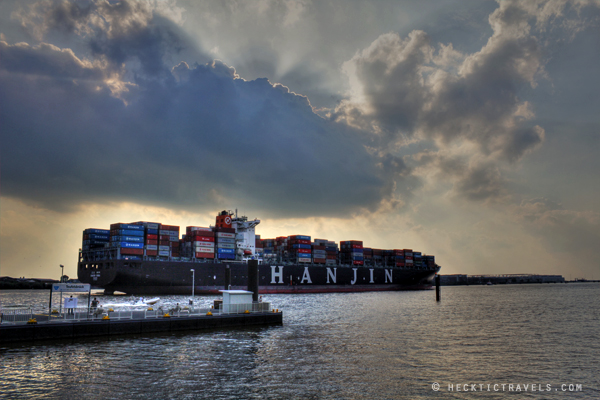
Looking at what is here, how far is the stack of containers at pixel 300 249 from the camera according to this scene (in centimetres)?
10919

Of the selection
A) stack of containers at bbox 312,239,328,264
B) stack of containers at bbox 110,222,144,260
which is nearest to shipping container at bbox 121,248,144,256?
stack of containers at bbox 110,222,144,260

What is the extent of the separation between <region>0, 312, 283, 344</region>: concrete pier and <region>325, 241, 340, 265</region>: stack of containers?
76.7m

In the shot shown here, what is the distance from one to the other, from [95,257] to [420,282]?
97.4 m

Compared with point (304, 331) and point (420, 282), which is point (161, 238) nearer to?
point (304, 331)

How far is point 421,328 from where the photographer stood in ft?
125

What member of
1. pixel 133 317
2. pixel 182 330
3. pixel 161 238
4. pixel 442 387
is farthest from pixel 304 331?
pixel 161 238

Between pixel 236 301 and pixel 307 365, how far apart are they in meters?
18.8

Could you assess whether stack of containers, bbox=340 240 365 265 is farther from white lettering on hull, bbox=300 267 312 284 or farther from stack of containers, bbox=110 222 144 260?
stack of containers, bbox=110 222 144 260

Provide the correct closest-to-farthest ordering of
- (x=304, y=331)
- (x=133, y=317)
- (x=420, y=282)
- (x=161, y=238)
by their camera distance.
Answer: (x=133, y=317), (x=304, y=331), (x=161, y=238), (x=420, y=282)

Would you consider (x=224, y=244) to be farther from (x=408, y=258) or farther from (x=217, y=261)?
(x=408, y=258)

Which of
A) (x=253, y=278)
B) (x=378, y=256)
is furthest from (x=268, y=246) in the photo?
(x=253, y=278)

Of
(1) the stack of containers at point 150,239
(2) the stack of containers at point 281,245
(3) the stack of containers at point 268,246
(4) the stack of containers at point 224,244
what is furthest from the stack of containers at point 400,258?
(1) the stack of containers at point 150,239

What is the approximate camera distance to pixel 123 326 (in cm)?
3131

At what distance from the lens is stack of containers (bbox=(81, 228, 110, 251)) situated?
8669 cm
